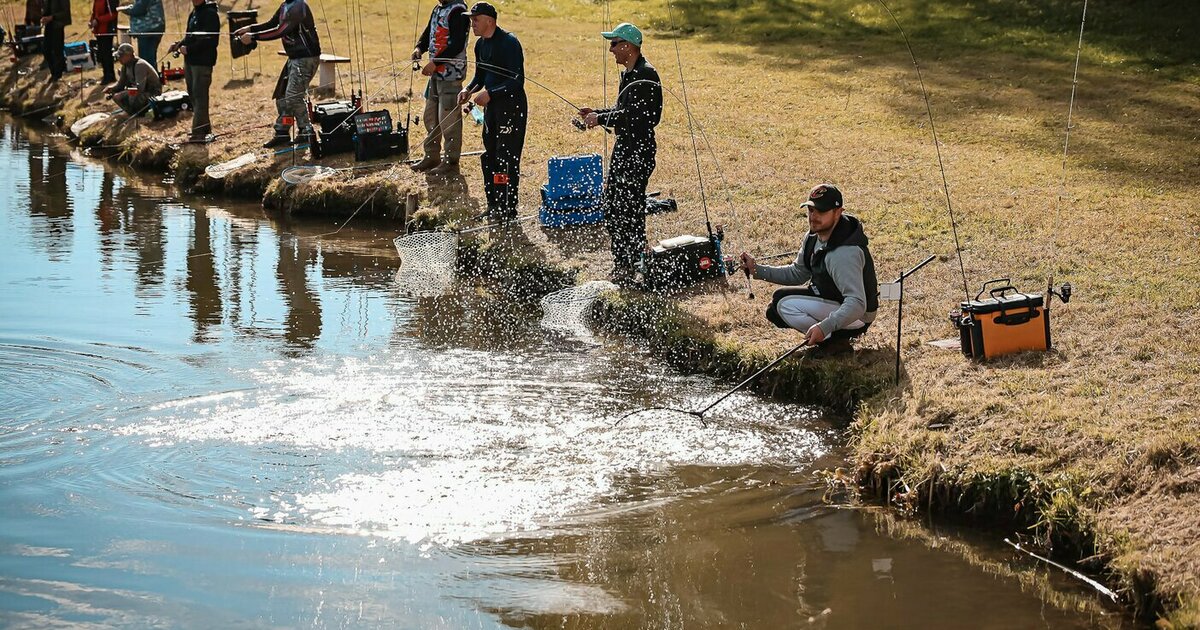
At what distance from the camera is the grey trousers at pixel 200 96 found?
46.9 feet

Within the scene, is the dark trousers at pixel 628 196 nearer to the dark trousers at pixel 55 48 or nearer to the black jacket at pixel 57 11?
the dark trousers at pixel 55 48

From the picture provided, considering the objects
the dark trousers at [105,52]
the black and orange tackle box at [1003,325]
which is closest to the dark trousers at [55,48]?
the dark trousers at [105,52]

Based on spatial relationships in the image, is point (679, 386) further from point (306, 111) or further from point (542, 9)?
point (542, 9)

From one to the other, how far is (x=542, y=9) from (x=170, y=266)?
587 inches

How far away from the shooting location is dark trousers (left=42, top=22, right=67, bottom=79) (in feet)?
61.2

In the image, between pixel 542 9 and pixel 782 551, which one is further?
pixel 542 9

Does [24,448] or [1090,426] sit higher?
[1090,426]

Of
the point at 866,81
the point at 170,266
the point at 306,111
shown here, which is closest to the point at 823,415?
the point at 170,266

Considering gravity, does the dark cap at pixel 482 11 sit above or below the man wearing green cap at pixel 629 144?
above

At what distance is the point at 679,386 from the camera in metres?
7.99

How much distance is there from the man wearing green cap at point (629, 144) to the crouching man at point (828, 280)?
176 centimetres

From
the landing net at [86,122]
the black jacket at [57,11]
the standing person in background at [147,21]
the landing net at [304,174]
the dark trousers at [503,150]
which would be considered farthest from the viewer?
the black jacket at [57,11]

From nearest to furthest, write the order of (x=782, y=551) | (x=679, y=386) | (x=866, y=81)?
1. (x=782, y=551)
2. (x=679, y=386)
3. (x=866, y=81)

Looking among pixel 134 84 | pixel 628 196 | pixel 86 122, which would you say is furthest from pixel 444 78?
pixel 86 122
